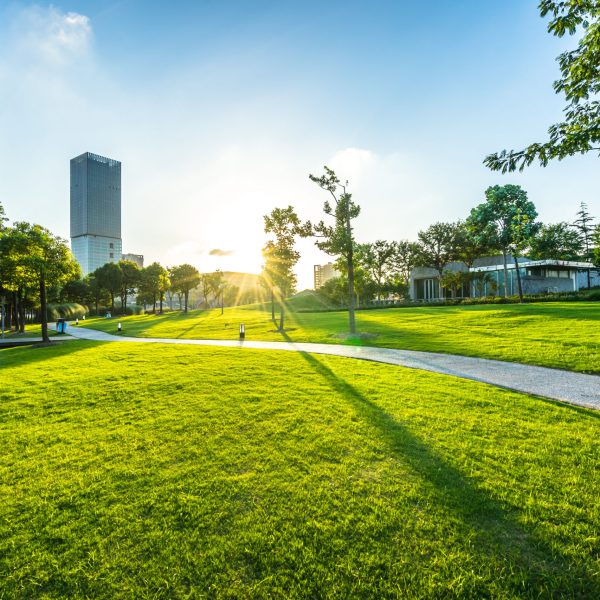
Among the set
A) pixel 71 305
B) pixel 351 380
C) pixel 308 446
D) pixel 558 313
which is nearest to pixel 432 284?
pixel 558 313

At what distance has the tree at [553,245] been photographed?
33156 mm

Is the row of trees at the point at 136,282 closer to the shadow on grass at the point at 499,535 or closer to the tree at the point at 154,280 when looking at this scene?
the tree at the point at 154,280

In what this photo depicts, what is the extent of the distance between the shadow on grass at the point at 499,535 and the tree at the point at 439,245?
46.3 meters

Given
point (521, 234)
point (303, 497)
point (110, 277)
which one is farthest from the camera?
point (110, 277)

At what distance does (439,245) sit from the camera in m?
46.2

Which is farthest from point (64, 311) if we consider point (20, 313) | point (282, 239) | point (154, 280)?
point (282, 239)

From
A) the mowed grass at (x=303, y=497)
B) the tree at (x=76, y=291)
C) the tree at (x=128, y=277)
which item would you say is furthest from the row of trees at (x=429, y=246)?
the tree at (x=76, y=291)

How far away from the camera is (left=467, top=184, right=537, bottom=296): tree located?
3569 centimetres

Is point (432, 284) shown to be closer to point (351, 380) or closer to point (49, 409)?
point (351, 380)

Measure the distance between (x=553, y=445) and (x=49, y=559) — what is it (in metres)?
6.19

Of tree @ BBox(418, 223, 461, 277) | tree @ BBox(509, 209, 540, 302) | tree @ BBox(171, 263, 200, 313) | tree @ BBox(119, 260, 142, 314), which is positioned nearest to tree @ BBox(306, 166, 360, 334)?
tree @ BBox(509, 209, 540, 302)

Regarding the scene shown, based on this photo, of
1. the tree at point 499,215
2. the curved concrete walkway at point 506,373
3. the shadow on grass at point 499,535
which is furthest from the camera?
the tree at point 499,215

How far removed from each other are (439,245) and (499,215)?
10.2 m

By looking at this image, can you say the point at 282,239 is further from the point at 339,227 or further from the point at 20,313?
the point at 20,313
